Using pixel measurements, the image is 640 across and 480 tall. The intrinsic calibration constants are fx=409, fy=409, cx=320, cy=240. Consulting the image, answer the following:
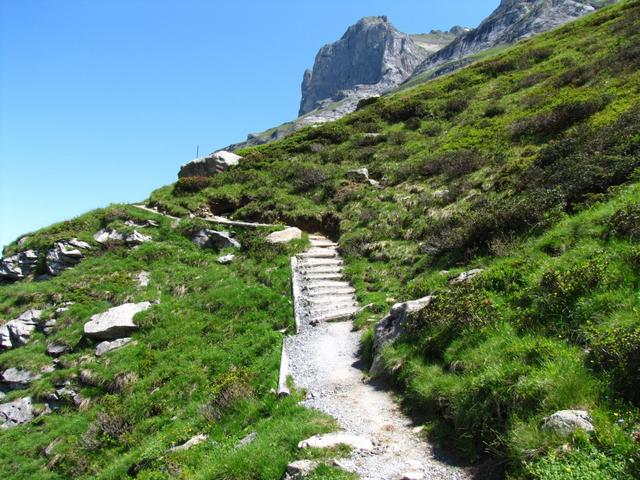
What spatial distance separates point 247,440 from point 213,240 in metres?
16.0

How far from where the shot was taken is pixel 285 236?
71.5ft

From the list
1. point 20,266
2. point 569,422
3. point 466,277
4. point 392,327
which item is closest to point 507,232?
point 466,277

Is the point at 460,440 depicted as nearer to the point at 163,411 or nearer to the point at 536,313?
the point at 536,313

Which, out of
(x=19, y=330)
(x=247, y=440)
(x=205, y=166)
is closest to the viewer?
(x=247, y=440)

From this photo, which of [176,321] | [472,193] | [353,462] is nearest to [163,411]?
[176,321]

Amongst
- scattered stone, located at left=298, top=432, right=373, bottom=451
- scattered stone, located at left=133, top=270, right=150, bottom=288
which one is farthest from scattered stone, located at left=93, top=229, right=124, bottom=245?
scattered stone, located at left=298, top=432, right=373, bottom=451

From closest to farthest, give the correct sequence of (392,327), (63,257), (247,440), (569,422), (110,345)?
(569,422) < (247,440) < (392,327) < (110,345) < (63,257)

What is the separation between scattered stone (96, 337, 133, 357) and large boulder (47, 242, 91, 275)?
8.52 meters

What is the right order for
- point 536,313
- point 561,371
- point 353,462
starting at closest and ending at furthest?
1. point 561,371
2. point 353,462
3. point 536,313

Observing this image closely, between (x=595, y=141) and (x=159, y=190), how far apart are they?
28360 millimetres

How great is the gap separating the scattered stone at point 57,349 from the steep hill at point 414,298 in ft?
1.05

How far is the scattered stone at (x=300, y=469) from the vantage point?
21.1ft

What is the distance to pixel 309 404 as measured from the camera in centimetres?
938

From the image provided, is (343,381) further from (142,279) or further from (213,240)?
(213,240)
